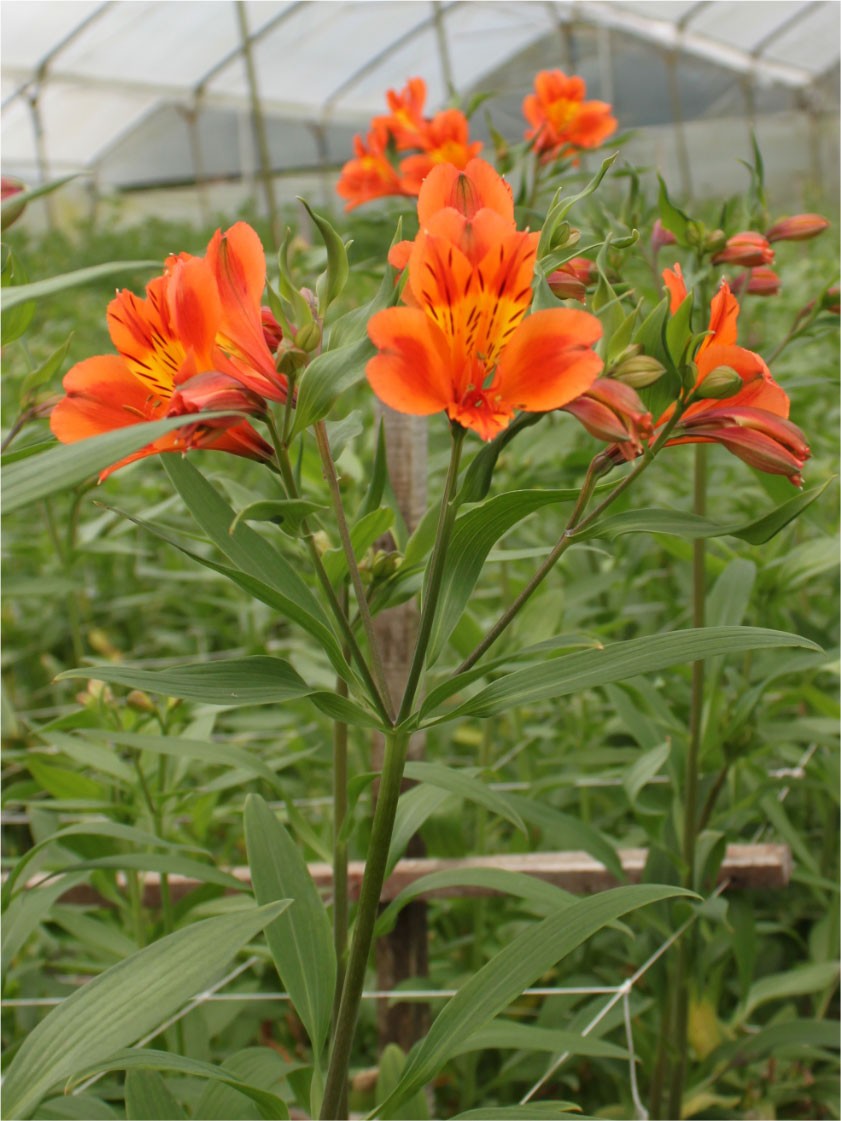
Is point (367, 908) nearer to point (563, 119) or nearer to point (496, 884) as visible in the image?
point (496, 884)

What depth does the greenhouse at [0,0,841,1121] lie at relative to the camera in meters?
0.56

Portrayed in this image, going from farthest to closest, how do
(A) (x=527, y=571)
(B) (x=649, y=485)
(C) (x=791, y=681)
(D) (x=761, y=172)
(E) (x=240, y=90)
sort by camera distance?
(E) (x=240, y=90) → (B) (x=649, y=485) → (A) (x=527, y=571) → (C) (x=791, y=681) → (D) (x=761, y=172)

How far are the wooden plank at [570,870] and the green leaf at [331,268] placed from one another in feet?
2.16

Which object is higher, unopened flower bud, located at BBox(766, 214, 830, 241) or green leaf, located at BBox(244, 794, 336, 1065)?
unopened flower bud, located at BBox(766, 214, 830, 241)

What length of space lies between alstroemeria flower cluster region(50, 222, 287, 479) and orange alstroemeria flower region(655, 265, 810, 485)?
222 mm

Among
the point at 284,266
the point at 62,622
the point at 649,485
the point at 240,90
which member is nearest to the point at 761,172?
the point at 284,266

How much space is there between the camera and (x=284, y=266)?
1.89ft

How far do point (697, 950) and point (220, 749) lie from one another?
0.54 m

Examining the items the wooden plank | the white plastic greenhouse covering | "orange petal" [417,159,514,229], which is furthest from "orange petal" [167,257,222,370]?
the white plastic greenhouse covering

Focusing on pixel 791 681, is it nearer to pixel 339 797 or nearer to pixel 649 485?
pixel 339 797

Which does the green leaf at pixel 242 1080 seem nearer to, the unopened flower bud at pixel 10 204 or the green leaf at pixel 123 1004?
the green leaf at pixel 123 1004

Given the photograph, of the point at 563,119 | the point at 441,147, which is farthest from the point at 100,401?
the point at 563,119

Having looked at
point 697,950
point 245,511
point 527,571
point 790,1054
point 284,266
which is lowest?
point 790,1054

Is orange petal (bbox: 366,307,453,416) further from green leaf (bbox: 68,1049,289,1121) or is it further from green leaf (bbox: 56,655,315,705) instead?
green leaf (bbox: 68,1049,289,1121)
